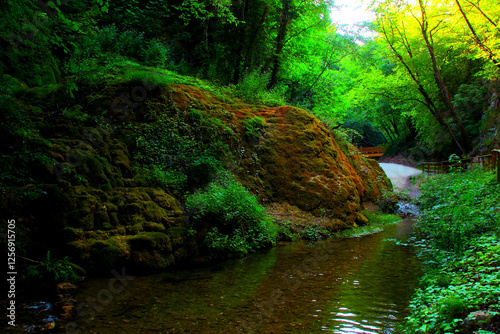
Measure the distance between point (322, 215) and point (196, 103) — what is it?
5.63 metres

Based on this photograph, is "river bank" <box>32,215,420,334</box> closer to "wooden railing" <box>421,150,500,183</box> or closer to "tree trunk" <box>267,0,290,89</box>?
"wooden railing" <box>421,150,500,183</box>

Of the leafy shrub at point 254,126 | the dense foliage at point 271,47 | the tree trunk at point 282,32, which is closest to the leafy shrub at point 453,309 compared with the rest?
the dense foliage at point 271,47

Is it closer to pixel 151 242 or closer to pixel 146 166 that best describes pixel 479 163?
pixel 146 166

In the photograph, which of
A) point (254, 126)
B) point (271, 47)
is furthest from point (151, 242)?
point (271, 47)

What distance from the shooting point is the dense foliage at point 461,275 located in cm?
341

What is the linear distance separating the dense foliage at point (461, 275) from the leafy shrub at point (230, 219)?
380 centimetres

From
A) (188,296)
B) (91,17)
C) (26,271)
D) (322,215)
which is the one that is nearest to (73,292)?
(26,271)

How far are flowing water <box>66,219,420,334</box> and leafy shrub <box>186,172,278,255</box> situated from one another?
1.85ft

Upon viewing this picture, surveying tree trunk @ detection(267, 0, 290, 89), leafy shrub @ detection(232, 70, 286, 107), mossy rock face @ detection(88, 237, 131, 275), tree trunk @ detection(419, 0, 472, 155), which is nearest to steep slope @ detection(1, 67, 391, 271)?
mossy rock face @ detection(88, 237, 131, 275)

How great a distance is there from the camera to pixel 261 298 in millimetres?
4879

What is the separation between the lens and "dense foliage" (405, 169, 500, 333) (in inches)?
134

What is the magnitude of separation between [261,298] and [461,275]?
2.86 meters

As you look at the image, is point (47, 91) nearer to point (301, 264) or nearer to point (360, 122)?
point (301, 264)

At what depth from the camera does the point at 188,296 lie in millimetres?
4887
